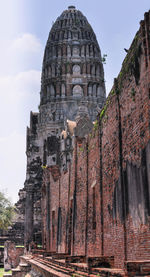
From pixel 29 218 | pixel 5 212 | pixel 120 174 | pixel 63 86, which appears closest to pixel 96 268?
pixel 120 174

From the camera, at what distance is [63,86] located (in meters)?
61.7

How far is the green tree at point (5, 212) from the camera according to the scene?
4901 cm

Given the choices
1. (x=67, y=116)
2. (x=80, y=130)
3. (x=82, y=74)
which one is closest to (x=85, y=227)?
(x=80, y=130)

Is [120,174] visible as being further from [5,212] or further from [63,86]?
[63,86]

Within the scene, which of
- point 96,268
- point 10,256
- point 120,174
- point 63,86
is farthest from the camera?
point 63,86

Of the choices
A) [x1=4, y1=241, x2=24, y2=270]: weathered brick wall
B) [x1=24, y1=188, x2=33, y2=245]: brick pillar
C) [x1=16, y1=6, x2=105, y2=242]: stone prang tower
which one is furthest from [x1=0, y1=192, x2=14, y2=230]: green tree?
[x1=4, y1=241, x2=24, y2=270]: weathered brick wall

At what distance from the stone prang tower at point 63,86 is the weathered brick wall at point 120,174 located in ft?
126

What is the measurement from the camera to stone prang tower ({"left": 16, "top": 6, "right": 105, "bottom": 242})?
57.4 metres

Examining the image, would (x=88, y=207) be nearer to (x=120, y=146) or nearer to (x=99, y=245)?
(x=99, y=245)

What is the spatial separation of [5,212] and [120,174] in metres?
41.0

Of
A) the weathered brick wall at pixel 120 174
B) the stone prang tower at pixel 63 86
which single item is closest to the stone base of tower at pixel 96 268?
the weathered brick wall at pixel 120 174

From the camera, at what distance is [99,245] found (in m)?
13.4

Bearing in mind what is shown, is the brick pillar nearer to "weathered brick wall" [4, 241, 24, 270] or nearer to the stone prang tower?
"weathered brick wall" [4, 241, 24, 270]

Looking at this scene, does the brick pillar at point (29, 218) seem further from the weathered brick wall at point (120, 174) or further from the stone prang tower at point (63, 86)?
the weathered brick wall at point (120, 174)
